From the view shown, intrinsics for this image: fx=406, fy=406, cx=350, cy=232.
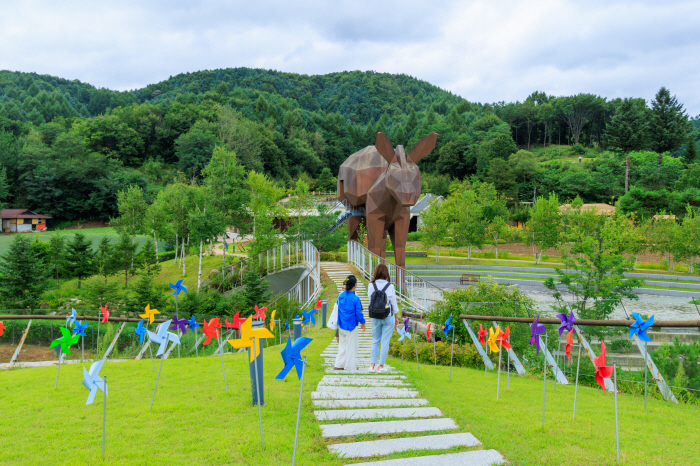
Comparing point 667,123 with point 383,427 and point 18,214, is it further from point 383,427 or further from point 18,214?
point 18,214

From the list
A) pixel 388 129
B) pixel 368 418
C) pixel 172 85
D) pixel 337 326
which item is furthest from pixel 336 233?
pixel 172 85

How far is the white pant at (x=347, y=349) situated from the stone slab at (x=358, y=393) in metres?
1.42

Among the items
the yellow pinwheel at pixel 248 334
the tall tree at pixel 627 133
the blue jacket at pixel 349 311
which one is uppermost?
the tall tree at pixel 627 133

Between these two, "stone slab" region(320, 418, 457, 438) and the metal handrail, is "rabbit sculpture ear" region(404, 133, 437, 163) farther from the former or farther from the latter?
"stone slab" region(320, 418, 457, 438)

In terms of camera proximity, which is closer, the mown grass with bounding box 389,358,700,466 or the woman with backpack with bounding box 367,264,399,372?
the mown grass with bounding box 389,358,700,466

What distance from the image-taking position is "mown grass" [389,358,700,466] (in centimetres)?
352

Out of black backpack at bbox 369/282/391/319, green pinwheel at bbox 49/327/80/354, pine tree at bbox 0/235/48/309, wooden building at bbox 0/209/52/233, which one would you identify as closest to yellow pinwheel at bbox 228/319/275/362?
black backpack at bbox 369/282/391/319

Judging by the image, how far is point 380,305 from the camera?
6848mm

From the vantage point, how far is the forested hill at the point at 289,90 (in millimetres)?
106750

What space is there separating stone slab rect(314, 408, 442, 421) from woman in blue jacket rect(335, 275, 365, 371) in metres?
2.14

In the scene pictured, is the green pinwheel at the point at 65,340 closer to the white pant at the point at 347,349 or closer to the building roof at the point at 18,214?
the white pant at the point at 347,349

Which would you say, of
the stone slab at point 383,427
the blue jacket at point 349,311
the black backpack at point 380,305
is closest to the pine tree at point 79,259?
the blue jacket at point 349,311

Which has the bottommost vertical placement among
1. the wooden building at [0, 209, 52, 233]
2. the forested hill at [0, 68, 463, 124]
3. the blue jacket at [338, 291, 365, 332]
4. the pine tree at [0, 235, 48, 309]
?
the pine tree at [0, 235, 48, 309]

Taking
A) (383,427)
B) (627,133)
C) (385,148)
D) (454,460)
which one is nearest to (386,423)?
(383,427)
